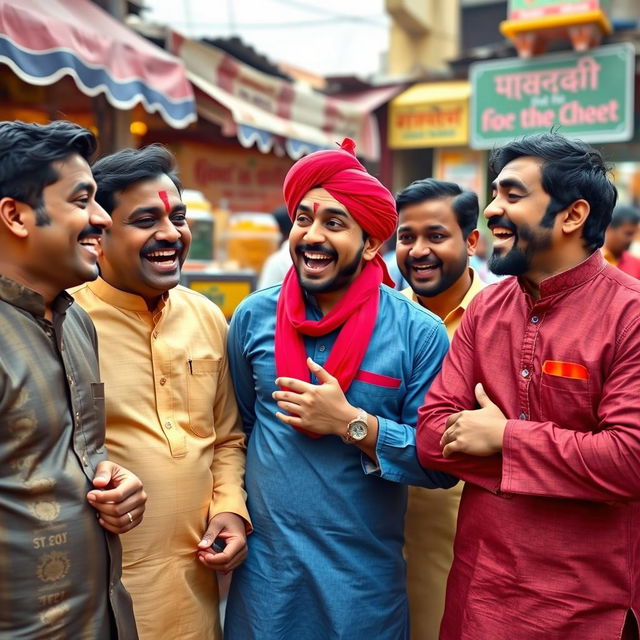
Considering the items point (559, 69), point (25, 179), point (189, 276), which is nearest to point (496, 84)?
point (559, 69)

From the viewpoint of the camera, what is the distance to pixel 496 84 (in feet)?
32.5

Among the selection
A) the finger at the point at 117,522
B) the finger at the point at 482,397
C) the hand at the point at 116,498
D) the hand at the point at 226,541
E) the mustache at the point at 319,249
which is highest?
the mustache at the point at 319,249

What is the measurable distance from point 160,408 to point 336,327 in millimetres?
615

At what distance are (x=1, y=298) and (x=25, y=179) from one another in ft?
0.95

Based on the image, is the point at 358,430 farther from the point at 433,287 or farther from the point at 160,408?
the point at 433,287

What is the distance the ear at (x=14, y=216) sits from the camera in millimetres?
1695

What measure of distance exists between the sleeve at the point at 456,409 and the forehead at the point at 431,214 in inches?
29.2

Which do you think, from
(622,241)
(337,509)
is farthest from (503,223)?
(622,241)

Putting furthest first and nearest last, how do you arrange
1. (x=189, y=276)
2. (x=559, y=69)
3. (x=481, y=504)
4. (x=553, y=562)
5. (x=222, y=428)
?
(x=559, y=69) → (x=189, y=276) → (x=222, y=428) → (x=481, y=504) → (x=553, y=562)

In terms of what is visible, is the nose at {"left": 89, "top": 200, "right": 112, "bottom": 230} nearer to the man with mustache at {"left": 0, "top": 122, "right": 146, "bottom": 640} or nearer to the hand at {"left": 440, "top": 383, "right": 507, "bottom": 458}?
the man with mustache at {"left": 0, "top": 122, "right": 146, "bottom": 640}

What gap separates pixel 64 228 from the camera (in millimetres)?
1749

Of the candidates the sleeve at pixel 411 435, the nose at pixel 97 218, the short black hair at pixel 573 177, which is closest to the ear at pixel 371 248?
the sleeve at pixel 411 435

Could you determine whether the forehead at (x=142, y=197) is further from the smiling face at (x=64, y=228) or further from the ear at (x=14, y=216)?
the ear at (x=14, y=216)

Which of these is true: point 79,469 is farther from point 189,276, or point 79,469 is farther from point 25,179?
point 189,276
